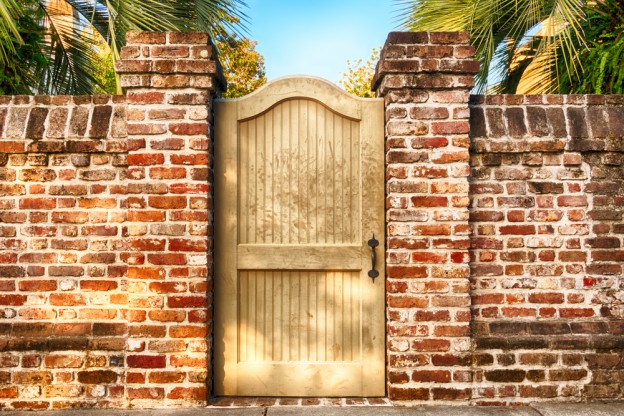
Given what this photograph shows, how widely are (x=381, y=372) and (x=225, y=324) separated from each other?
111 cm

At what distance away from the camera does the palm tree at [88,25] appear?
550cm

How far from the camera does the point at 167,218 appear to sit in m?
3.16

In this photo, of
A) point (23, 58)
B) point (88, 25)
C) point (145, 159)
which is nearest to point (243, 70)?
point (88, 25)

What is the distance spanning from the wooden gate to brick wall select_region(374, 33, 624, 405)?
0.20 m

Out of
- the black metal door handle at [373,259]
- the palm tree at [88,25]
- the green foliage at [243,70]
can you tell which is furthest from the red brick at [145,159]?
the green foliage at [243,70]

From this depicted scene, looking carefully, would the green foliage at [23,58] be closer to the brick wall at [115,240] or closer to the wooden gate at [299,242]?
the brick wall at [115,240]

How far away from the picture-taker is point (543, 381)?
3.22 m

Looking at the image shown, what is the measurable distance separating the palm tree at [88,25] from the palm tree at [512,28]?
2.30 meters

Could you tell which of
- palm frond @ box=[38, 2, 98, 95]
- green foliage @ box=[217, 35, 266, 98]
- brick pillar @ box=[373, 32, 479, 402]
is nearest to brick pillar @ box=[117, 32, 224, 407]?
brick pillar @ box=[373, 32, 479, 402]

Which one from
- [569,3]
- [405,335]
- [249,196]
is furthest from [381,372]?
[569,3]

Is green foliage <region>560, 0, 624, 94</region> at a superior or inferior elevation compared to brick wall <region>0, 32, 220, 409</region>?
superior

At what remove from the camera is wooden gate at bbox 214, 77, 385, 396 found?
3.33m

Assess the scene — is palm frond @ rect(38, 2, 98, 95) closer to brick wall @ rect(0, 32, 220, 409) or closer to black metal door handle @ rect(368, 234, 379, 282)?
brick wall @ rect(0, 32, 220, 409)

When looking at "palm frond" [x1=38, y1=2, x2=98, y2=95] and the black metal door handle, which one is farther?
"palm frond" [x1=38, y1=2, x2=98, y2=95]
